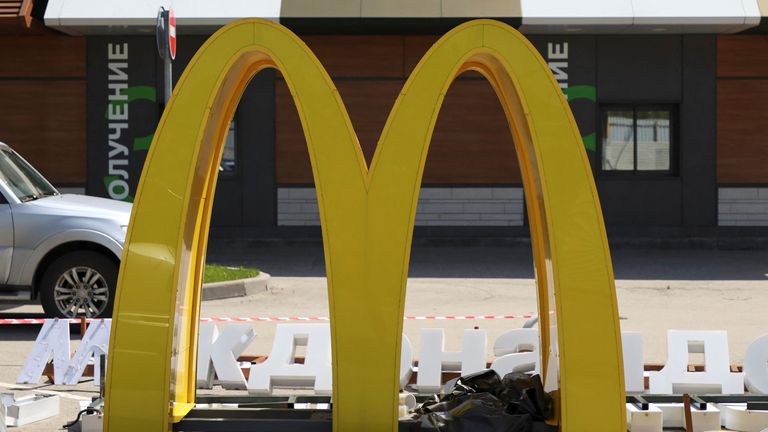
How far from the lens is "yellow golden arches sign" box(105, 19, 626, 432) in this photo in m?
5.68

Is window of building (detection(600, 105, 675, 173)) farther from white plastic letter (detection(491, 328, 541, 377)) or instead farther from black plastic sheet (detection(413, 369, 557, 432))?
black plastic sheet (detection(413, 369, 557, 432))

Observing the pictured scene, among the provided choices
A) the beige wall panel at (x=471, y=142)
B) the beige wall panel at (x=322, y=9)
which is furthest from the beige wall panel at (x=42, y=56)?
the beige wall panel at (x=471, y=142)

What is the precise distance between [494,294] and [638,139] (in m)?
8.32

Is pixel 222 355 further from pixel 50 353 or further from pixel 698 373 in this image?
pixel 698 373

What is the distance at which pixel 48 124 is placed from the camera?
73.0 ft

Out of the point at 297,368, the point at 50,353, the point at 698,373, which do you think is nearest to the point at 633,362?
the point at 698,373

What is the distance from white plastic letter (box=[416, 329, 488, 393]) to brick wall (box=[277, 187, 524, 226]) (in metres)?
13.2

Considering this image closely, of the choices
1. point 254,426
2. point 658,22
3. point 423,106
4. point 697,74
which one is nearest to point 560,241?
point 423,106

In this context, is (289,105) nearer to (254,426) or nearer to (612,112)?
(612,112)

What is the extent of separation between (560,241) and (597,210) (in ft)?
0.75

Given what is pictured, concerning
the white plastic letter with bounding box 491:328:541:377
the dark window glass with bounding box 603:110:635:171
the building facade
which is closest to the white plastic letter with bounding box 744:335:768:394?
the white plastic letter with bounding box 491:328:541:377

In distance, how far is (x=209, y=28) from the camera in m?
21.0

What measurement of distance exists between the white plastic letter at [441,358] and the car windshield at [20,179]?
5133 mm

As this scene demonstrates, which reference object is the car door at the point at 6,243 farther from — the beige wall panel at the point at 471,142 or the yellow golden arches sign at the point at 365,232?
the beige wall panel at the point at 471,142
